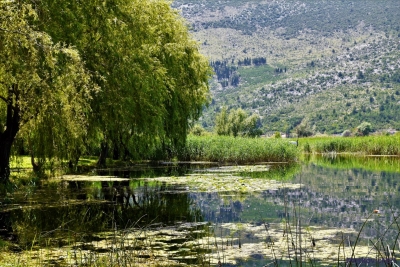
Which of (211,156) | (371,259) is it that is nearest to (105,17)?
(371,259)

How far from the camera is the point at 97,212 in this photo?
52.6 ft

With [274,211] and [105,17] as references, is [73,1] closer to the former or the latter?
[105,17]

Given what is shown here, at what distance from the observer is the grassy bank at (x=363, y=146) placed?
171 feet

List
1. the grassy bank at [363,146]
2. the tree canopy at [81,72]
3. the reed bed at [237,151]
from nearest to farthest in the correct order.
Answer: the tree canopy at [81,72] < the reed bed at [237,151] < the grassy bank at [363,146]

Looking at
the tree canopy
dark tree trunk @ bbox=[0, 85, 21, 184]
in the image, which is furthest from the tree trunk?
the tree canopy

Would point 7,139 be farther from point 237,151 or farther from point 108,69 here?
point 237,151

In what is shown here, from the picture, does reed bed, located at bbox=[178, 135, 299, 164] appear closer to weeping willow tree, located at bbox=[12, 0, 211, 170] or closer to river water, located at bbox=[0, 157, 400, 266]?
weeping willow tree, located at bbox=[12, 0, 211, 170]

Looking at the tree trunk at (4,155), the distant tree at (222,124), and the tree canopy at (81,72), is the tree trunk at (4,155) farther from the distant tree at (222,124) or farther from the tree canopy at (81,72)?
the distant tree at (222,124)

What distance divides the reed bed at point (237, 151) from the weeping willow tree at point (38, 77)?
23.1m

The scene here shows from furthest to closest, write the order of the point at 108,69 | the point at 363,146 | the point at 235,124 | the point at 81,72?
the point at 235,124 < the point at 363,146 < the point at 108,69 < the point at 81,72

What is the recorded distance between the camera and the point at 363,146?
5641cm

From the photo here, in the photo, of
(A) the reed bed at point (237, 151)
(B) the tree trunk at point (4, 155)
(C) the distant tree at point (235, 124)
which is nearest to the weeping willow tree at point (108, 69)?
(B) the tree trunk at point (4, 155)

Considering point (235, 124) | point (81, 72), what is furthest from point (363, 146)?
point (81, 72)

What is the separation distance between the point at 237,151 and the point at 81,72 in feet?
87.3
